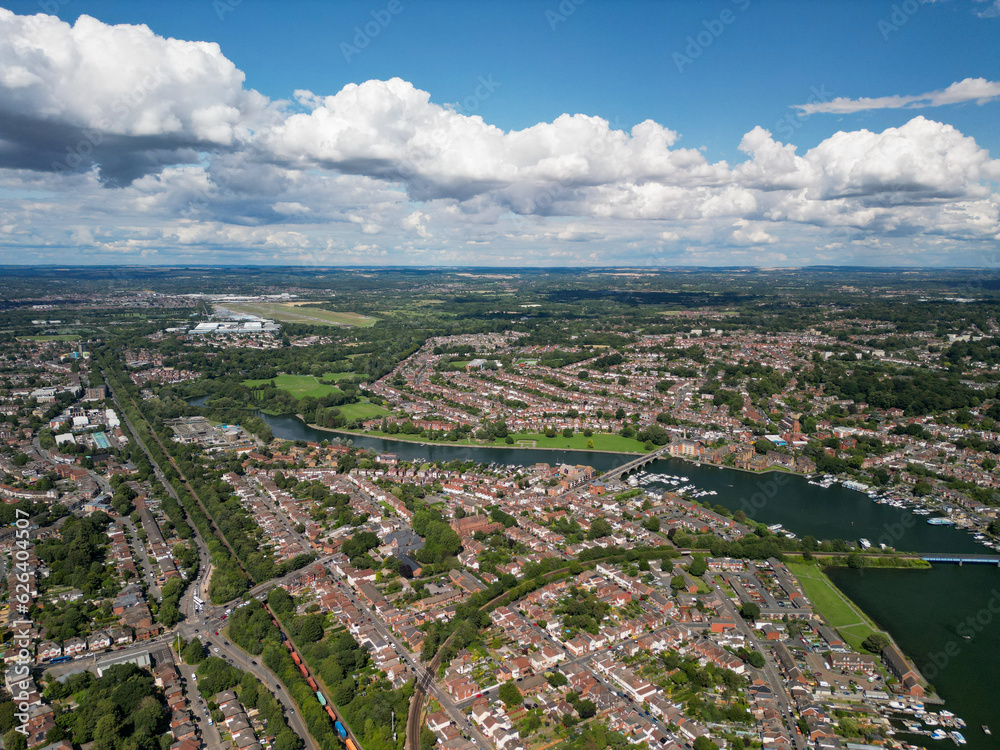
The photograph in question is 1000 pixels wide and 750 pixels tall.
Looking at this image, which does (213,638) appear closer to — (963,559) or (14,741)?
(14,741)

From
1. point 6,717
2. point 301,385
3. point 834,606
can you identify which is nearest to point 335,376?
point 301,385

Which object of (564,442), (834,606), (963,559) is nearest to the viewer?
(834,606)

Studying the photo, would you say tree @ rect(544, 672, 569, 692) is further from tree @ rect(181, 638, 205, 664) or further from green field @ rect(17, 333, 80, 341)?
green field @ rect(17, 333, 80, 341)

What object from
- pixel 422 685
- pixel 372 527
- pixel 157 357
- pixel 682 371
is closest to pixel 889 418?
pixel 682 371

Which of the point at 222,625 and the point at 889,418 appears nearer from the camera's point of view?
the point at 222,625

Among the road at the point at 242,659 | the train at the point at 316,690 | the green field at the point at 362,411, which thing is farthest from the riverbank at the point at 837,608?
the green field at the point at 362,411

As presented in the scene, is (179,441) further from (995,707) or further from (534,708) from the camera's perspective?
(995,707)

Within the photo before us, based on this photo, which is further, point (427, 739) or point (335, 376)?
point (335, 376)
